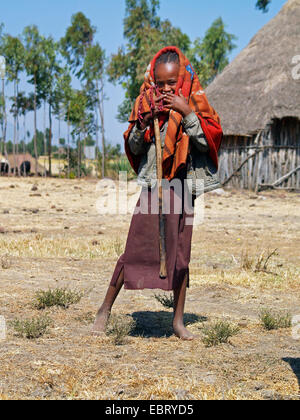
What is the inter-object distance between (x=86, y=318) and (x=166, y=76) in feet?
5.50

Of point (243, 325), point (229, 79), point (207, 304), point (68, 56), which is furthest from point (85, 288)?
point (68, 56)

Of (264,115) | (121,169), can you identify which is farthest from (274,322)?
(121,169)

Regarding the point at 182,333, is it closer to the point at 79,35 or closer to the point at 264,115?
the point at 264,115

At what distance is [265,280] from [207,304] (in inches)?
36.6

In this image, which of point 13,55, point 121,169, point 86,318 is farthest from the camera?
point 13,55

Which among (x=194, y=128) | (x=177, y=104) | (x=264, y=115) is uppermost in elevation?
(x=264, y=115)

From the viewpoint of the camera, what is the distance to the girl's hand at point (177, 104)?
3.32 m

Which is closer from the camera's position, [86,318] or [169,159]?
[169,159]

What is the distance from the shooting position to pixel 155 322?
12.8ft

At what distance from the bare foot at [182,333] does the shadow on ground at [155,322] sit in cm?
10

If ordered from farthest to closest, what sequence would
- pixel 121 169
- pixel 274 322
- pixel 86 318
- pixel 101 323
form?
pixel 121 169
pixel 86 318
pixel 274 322
pixel 101 323

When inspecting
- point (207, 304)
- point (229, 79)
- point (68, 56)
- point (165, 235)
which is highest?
point (68, 56)

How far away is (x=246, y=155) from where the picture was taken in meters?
17.3
